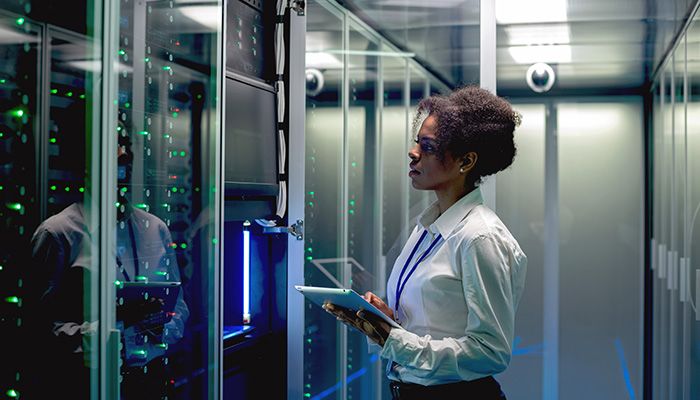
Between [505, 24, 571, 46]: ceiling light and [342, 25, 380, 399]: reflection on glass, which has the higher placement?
[505, 24, 571, 46]: ceiling light

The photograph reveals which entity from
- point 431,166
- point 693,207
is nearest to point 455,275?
point 431,166

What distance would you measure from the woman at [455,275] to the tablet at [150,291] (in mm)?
568

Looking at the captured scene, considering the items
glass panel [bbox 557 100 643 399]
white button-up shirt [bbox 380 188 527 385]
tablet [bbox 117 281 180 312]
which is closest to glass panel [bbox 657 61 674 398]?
glass panel [bbox 557 100 643 399]

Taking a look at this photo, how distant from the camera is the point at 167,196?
232cm

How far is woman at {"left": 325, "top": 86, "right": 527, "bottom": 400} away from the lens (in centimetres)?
176

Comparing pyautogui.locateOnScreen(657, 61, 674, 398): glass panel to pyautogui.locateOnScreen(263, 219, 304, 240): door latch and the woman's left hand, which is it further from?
the woman's left hand

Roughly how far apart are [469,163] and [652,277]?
3.54 metres

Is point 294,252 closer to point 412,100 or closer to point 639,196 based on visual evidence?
point 412,100

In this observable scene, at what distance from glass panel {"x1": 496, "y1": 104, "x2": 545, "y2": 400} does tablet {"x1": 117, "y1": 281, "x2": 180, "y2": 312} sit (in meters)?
2.53

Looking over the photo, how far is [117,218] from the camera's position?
2.01 metres

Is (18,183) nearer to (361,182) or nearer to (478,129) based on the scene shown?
(478,129)

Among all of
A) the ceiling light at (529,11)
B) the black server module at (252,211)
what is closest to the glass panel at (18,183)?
the black server module at (252,211)

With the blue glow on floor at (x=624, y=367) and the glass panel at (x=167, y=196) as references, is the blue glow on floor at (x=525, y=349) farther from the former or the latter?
the glass panel at (x=167, y=196)

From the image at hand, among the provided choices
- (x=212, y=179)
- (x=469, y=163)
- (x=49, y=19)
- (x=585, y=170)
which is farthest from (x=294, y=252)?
(x=585, y=170)
